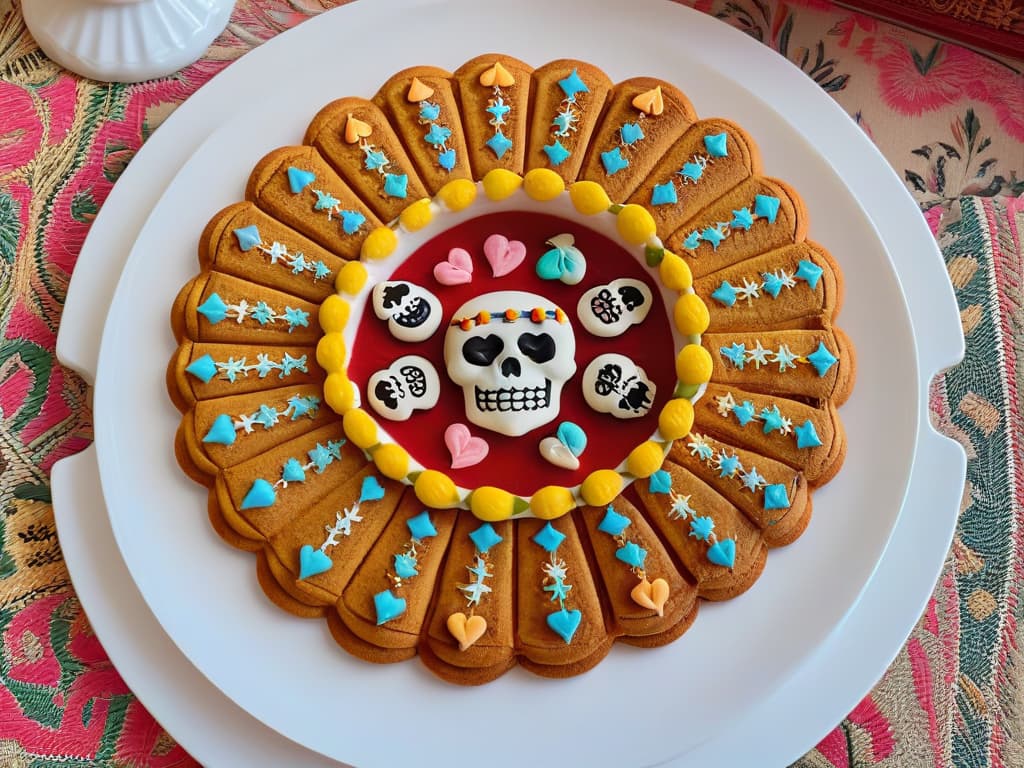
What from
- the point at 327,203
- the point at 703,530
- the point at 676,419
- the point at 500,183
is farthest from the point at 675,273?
the point at 327,203

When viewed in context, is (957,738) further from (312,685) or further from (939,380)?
(312,685)

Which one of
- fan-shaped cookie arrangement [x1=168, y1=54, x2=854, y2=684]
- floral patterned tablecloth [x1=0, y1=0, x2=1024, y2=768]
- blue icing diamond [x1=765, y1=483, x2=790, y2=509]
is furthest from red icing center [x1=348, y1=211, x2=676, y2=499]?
floral patterned tablecloth [x1=0, y1=0, x2=1024, y2=768]

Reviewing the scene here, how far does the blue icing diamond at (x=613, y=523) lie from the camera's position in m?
1.85

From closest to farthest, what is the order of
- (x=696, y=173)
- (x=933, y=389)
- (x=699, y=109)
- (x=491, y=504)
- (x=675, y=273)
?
1. (x=491, y=504)
2. (x=675, y=273)
3. (x=696, y=173)
4. (x=699, y=109)
5. (x=933, y=389)

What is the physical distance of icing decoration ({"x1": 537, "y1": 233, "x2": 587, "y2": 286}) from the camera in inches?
77.9

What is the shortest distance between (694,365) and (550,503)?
1.28 feet

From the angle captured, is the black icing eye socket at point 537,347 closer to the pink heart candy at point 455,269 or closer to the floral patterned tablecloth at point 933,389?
the pink heart candy at point 455,269

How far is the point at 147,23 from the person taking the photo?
2316 mm

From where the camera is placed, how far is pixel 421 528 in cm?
185

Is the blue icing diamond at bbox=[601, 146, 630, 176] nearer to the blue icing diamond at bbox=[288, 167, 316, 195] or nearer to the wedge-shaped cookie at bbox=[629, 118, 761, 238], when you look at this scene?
the wedge-shaped cookie at bbox=[629, 118, 761, 238]

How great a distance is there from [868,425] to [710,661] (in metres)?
0.59

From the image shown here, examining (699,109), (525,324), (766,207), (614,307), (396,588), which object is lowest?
(396,588)

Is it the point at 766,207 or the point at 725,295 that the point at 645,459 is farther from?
the point at 766,207

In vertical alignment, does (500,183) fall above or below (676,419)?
above
